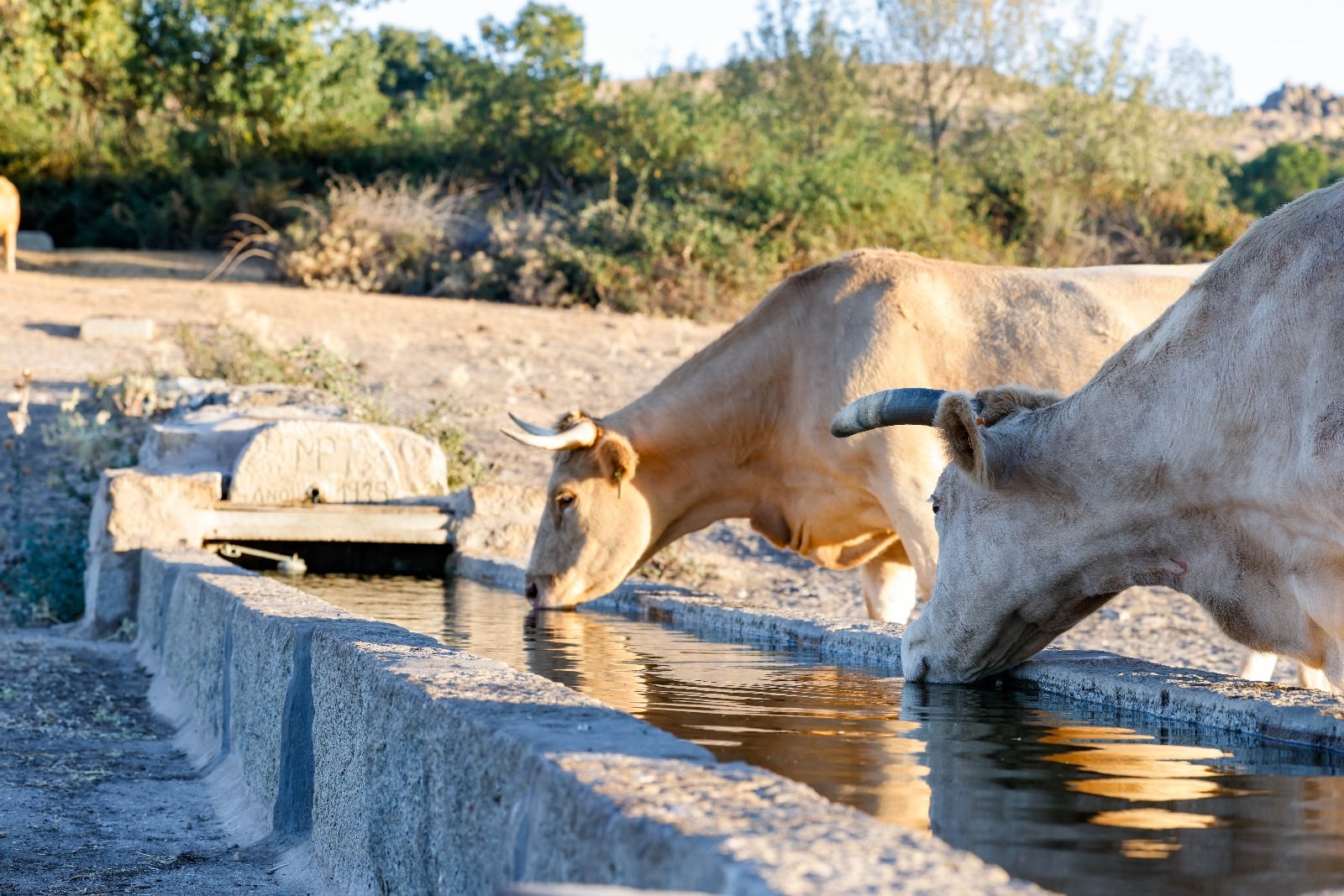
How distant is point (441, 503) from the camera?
8.70 m

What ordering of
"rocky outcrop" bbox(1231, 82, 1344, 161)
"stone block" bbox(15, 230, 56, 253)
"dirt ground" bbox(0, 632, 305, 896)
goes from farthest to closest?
"rocky outcrop" bbox(1231, 82, 1344, 161) → "stone block" bbox(15, 230, 56, 253) → "dirt ground" bbox(0, 632, 305, 896)

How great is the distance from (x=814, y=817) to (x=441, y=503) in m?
6.83

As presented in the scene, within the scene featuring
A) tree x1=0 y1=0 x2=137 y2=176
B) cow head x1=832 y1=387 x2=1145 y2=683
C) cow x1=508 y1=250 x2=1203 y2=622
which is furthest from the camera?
tree x1=0 y1=0 x2=137 y2=176

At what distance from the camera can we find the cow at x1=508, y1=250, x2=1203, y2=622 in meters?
6.67

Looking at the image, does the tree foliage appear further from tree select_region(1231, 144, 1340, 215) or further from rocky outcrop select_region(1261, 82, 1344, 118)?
rocky outcrop select_region(1261, 82, 1344, 118)

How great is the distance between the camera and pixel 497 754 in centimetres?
250

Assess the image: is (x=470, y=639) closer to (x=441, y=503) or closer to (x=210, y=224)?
(x=441, y=503)

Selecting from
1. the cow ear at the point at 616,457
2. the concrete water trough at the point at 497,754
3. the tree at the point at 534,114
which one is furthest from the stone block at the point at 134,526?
the tree at the point at 534,114

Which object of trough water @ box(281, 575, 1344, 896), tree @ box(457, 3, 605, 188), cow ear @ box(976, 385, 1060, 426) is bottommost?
trough water @ box(281, 575, 1344, 896)

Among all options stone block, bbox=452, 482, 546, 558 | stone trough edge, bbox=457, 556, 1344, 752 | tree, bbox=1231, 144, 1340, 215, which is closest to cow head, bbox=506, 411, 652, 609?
stone trough edge, bbox=457, 556, 1344, 752

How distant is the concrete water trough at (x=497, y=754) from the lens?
6.28ft

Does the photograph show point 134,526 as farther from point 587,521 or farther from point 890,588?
point 890,588

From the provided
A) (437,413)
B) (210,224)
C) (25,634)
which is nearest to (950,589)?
(25,634)

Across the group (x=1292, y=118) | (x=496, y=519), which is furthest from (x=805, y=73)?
(x=1292, y=118)
